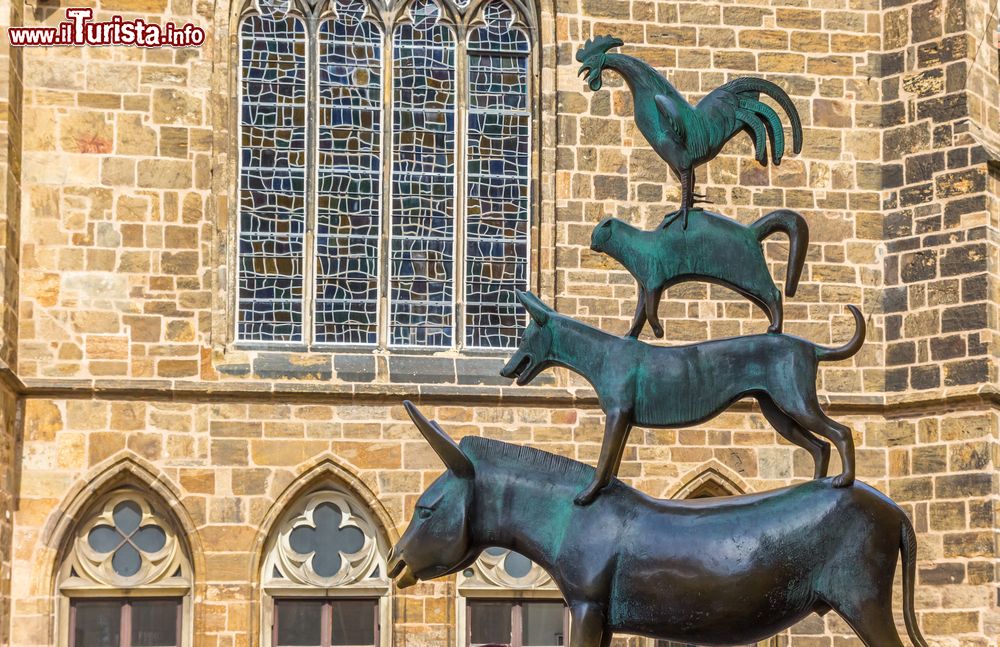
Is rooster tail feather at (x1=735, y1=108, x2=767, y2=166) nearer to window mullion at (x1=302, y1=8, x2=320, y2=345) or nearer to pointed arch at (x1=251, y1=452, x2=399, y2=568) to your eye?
pointed arch at (x1=251, y1=452, x2=399, y2=568)

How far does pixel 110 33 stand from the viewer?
1485cm

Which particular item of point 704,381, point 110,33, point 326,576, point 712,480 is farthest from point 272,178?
point 704,381

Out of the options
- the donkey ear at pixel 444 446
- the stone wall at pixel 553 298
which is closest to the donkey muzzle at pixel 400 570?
the donkey ear at pixel 444 446

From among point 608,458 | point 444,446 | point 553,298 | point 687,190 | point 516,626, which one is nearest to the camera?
point 444,446

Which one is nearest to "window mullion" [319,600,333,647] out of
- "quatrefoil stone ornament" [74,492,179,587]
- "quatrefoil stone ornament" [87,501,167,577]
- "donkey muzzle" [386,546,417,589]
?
"quatrefoil stone ornament" [74,492,179,587]

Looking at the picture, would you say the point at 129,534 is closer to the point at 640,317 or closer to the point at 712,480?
the point at 712,480

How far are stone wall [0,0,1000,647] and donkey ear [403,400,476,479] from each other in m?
8.51

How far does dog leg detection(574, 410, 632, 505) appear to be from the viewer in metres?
5.89

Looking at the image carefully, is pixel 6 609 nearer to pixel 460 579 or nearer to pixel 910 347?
pixel 460 579

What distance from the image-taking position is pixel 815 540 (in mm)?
5707

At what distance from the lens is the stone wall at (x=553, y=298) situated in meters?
14.3

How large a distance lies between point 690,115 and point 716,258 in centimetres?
49

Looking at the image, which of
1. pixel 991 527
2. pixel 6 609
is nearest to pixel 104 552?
pixel 6 609

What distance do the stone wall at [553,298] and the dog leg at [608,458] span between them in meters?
8.56
